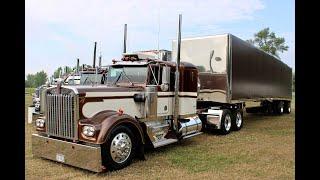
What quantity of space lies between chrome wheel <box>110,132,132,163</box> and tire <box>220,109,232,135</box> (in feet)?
17.5

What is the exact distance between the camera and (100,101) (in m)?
6.86

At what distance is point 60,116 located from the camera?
6797 millimetres

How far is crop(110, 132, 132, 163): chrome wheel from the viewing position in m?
6.55

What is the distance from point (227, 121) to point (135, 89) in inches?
207

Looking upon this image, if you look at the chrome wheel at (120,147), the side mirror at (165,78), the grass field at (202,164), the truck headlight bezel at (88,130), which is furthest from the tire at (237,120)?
the truck headlight bezel at (88,130)

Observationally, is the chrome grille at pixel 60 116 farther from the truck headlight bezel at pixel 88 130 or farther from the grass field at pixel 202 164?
the grass field at pixel 202 164

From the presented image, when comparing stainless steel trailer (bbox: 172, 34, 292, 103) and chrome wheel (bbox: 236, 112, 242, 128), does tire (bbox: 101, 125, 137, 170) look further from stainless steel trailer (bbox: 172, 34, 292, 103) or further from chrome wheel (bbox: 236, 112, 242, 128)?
chrome wheel (bbox: 236, 112, 242, 128)

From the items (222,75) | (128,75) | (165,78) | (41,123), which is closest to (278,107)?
(222,75)

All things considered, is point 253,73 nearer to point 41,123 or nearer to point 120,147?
point 120,147

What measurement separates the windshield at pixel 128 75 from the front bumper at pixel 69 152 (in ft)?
7.12

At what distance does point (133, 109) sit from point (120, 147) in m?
1.19

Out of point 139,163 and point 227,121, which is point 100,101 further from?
point 227,121
